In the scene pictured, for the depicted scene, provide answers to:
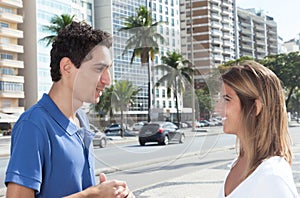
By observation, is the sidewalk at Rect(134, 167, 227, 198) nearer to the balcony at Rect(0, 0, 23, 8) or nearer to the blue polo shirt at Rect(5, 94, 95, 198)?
the blue polo shirt at Rect(5, 94, 95, 198)

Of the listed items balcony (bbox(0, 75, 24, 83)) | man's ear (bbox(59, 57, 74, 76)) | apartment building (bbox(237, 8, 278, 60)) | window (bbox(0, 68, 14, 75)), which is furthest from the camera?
apartment building (bbox(237, 8, 278, 60))

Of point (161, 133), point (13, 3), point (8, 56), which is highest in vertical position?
point (13, 3)

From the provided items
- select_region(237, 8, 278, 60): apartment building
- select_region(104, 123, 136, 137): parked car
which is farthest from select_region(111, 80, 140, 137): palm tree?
→ select_region(237, 8, 278, 60): apartment building

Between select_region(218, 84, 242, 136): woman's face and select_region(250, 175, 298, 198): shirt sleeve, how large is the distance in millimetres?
197

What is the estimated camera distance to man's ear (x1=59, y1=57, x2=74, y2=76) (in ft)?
3.13

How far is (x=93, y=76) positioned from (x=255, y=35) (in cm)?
4588

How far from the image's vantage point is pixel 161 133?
98 cm

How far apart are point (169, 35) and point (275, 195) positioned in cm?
51

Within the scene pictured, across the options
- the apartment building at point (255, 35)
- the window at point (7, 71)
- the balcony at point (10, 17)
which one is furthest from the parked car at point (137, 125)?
the apartment building at point (255, 35)

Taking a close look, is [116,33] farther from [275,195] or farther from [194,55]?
[275,195]

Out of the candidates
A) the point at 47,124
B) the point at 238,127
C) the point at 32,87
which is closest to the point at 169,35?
the point at 238,127

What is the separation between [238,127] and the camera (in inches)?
41.6

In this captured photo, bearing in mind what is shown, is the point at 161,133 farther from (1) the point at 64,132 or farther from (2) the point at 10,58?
(2) the point at 10,58

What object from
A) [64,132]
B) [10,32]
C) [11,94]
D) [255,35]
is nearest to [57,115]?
[64,132]
